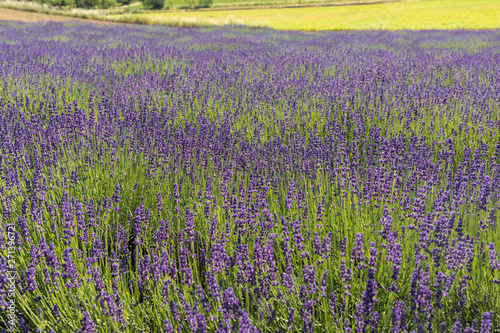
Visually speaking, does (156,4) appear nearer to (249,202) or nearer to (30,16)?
(30,16)

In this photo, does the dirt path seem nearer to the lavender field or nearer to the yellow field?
the yellow field

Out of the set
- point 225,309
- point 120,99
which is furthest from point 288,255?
point 120,99

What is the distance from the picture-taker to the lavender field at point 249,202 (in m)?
1.58

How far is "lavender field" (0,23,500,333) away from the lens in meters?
1.58

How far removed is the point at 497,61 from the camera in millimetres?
7352

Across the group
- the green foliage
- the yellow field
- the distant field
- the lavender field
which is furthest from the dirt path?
the green foliage

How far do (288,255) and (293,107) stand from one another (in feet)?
10.3

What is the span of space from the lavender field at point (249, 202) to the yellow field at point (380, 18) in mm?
19580

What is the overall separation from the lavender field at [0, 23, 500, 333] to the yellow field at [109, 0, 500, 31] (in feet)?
64.2

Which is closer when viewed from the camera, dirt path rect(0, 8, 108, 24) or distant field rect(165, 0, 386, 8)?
dirt path rect(0, 8, 108, 24)

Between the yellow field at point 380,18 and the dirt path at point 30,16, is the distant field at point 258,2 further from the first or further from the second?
the dirt path at point 30,16

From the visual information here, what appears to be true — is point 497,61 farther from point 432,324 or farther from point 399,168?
point 432,324

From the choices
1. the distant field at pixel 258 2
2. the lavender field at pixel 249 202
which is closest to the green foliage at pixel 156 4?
the distant field at pixel 258 2

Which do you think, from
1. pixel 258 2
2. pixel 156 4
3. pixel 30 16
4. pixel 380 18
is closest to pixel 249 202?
pixel 30 16
